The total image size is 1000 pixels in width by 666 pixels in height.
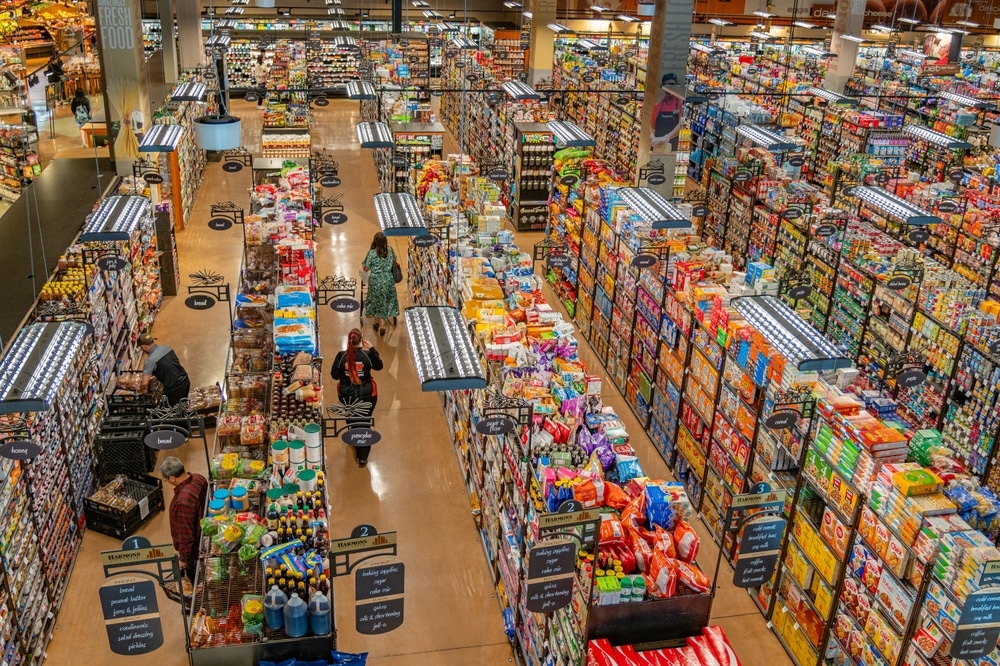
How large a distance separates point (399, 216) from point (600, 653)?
22.8ft

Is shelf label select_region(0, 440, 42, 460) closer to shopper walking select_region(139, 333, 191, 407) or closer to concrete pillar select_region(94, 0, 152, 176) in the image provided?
shopper walking select_region(139, 333, 191, 407)

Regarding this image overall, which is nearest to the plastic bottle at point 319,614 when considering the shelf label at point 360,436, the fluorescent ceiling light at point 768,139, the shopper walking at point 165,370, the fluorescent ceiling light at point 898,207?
the shelf label at point 360,436

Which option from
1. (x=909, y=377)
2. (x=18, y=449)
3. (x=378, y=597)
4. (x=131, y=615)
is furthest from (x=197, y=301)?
(x=909, y=377)

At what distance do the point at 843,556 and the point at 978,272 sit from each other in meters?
7.66

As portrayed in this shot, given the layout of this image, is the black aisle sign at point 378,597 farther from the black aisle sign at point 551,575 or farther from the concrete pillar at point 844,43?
the concrete pillar at point 844,43

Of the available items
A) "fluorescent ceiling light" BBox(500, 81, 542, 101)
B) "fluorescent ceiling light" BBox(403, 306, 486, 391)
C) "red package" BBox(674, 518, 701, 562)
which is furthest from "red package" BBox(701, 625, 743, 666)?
"fluorescent ceiling light" BBox(500, 81, 542, 101)

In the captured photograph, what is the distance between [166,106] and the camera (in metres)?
18.5

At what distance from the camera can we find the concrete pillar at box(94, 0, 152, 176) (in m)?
14.2

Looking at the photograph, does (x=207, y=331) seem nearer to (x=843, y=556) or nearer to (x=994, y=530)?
(x=843, y=556)

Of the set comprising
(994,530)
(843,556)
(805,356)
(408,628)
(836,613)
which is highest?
(805,356)

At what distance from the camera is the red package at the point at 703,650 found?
6422 millimetres

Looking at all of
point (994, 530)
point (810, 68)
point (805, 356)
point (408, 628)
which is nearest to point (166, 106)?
point (408, 628)

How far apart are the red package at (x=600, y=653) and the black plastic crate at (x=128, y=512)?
210 inches

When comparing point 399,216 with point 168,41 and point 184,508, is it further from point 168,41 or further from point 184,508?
point 168,41
